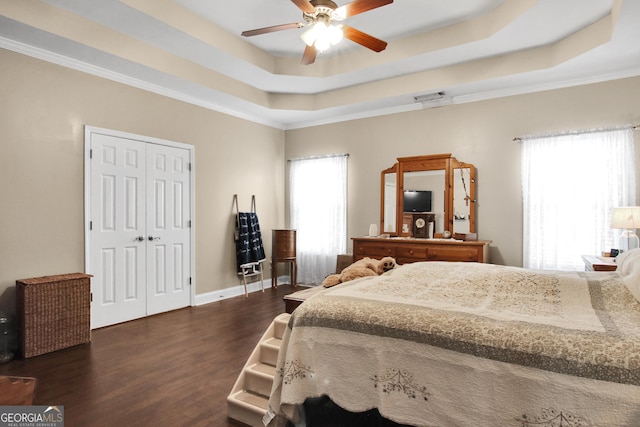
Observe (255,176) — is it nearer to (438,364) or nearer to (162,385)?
(162,385)

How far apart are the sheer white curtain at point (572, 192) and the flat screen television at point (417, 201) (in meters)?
1.11

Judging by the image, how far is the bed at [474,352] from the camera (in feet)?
4.35

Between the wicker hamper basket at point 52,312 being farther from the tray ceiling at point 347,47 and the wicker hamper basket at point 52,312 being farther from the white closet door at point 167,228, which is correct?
the tray ceiling at point 347,47

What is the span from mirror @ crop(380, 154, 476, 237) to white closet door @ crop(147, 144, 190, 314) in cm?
274

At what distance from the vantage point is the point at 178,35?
3607 mm

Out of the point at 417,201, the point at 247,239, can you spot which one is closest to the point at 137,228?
the point at 247,239

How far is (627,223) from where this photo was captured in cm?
349

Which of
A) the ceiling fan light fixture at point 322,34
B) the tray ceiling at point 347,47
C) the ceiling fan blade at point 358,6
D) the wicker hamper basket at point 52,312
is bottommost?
the wicker hamper basket at point 52,312

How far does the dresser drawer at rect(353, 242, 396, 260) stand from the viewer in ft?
16.0

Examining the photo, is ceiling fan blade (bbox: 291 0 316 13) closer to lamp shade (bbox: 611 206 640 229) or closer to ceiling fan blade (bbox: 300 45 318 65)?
ceiling fan blade (bbox: 300 45 318 65)

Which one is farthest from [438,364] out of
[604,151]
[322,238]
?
[322,238]

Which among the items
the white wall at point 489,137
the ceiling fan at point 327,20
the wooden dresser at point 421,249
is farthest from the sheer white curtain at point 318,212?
the ceiling fan at point 327,20

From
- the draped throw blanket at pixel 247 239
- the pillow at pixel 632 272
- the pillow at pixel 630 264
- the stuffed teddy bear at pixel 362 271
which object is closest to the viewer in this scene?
the pillow at pixel 632 272

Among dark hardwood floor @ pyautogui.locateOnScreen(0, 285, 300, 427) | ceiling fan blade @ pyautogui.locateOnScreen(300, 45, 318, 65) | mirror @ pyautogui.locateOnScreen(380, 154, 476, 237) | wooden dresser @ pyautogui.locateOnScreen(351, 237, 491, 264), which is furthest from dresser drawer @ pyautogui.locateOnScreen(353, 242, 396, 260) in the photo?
ceiling fan blade @ pyautogui.locateOnScreen(300, 45, 318, 65)
